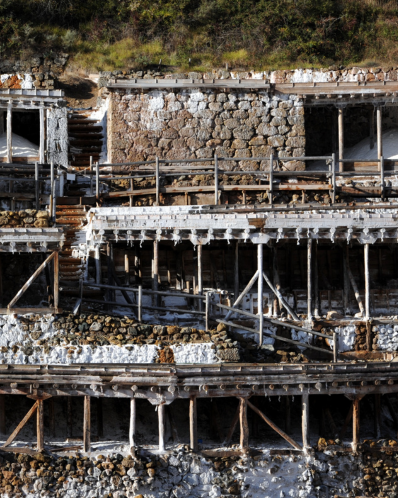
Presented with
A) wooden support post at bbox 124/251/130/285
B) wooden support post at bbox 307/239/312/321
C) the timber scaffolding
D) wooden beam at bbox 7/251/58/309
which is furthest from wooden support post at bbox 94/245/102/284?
wooden support post at bbox 307/239/312/321

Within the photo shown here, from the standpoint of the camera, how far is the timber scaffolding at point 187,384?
21422mm

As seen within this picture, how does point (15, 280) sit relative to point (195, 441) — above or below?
above

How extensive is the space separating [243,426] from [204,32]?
24.7 m

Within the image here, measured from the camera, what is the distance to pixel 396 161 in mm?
31656

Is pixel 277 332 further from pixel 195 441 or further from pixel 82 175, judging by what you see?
pixel 82 175

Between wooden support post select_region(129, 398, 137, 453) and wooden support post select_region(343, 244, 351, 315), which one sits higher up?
wooden support post select_region(343, 244, 351, 315)

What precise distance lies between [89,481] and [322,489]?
521 centimetres

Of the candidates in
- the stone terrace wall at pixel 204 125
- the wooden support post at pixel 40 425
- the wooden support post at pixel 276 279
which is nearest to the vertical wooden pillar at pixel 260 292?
the wooden support post at pixel 276 279

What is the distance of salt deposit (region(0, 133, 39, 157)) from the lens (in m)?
32.0

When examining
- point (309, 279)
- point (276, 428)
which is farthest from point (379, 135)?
point (276, 428)

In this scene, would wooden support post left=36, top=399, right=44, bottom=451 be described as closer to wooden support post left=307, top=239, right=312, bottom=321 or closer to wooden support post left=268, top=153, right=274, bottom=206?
wooden support post left=307, top=239, right=312, bottom=321

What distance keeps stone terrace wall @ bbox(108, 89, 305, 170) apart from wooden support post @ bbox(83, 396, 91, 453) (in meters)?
11.6

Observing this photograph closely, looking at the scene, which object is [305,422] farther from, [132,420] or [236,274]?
[236,274]

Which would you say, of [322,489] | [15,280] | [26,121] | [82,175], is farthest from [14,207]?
[322,489]
